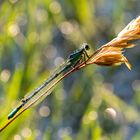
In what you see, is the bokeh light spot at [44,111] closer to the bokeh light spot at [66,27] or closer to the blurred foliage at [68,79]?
the blurred foliage at [68,79]

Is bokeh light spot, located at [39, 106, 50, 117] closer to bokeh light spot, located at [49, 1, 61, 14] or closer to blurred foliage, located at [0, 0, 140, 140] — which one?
blurred foliage, located at [0, 0, 140, 140]

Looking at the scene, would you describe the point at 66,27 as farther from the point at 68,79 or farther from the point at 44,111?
the point at 44,111

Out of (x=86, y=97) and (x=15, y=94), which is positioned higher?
(x=15, y=94)

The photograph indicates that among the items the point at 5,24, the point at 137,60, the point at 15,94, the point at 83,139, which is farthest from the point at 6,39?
the point at 137,60

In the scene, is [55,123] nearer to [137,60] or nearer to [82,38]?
[82,38]

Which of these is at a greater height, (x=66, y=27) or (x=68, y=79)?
(x=66, y=27)

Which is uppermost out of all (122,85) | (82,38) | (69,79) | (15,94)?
(15,94)

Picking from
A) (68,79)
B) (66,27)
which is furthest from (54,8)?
(68,79)

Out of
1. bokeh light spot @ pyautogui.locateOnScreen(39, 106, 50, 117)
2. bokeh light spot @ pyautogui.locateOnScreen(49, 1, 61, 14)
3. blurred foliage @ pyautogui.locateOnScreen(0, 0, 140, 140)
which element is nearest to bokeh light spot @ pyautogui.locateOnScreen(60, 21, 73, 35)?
blurred foliage @ pyautogui.locateOnScreen(0, 0, 140, 140)
